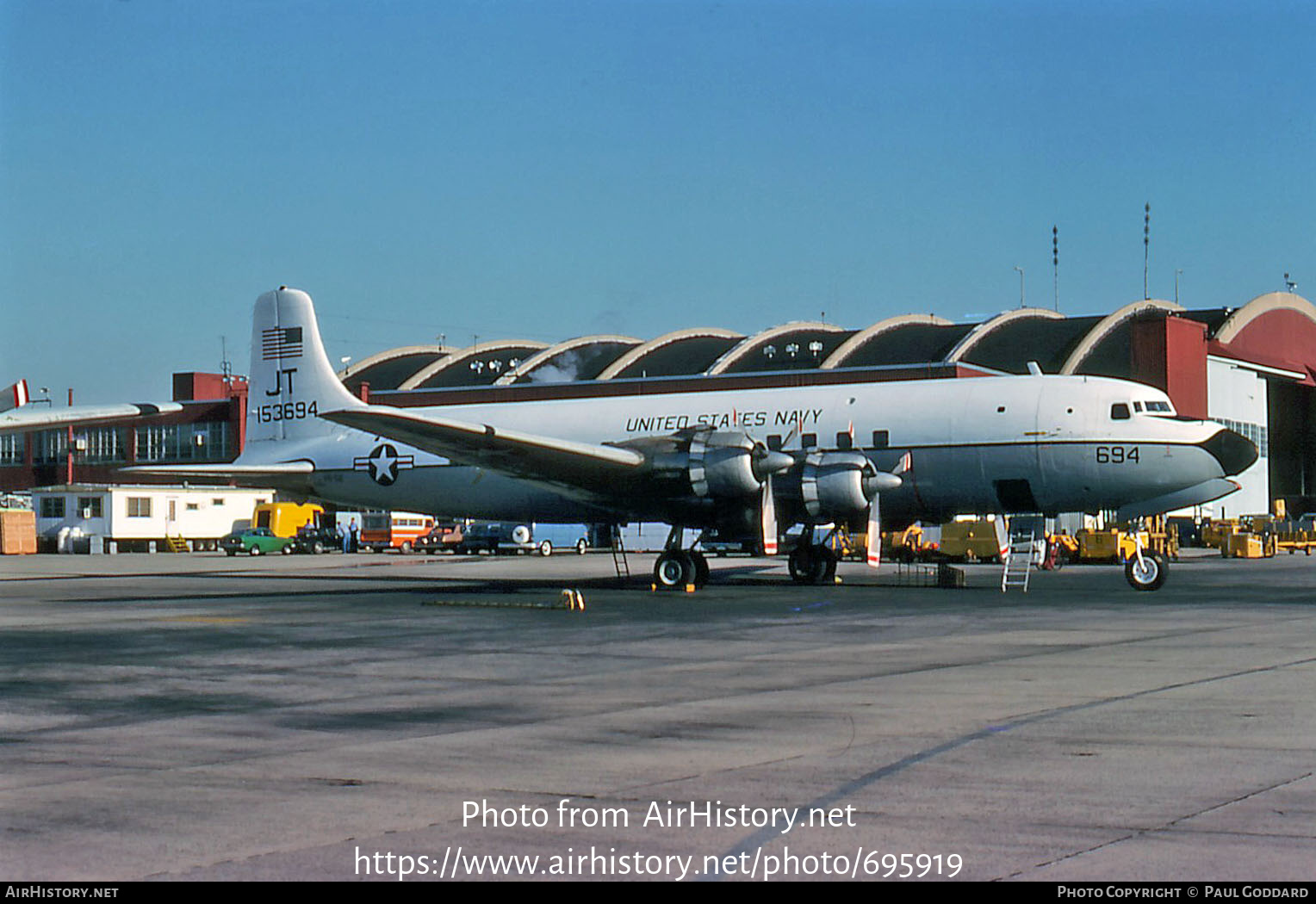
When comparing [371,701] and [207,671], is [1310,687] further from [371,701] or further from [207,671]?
[207,671]

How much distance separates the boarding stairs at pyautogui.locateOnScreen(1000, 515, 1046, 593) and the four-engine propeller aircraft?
6.16 feet

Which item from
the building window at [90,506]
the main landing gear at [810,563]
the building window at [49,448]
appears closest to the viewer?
the main landing gear at [810,563]

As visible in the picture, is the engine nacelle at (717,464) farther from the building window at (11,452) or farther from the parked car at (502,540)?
the building window at (11,452)

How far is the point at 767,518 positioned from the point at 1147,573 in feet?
27.6

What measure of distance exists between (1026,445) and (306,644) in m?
17.0

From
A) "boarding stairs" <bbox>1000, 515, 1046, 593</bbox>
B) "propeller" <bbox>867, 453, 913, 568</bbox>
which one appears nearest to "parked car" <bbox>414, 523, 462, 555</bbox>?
"boarding stairs" <bbox>1000, 515, 1046, 593</bbox>

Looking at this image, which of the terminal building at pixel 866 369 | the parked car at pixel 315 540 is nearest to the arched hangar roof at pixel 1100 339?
the terminal building at pixel 866 369

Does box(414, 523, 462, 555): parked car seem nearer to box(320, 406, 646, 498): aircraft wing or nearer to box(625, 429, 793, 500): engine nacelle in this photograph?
box(320, 406, 646, 498): aircraft wing

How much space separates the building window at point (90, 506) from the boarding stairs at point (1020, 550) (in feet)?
153

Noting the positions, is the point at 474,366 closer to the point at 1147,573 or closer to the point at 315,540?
the point at 315,540

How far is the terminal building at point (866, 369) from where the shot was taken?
72.9m

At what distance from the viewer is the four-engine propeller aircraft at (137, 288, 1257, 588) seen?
29.2 metres

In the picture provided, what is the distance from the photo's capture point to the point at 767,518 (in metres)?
28.9

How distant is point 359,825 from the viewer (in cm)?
742
